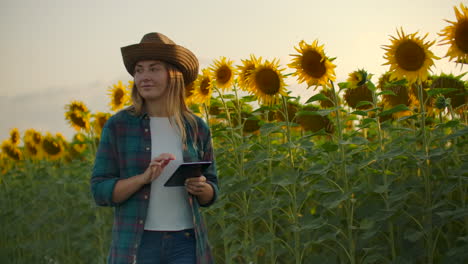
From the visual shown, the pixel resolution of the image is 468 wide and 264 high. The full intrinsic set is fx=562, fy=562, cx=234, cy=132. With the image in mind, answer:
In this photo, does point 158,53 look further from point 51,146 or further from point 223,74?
point 51,146

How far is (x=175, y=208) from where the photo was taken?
2826 mm

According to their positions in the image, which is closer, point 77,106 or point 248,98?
point 248,98

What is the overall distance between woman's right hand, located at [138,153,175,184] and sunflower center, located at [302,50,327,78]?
175 centimetres

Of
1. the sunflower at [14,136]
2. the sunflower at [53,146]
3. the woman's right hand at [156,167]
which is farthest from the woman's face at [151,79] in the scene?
the sunflower at [14,136]

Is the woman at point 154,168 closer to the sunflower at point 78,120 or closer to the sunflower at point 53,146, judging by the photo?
the sunflower at point 78,120

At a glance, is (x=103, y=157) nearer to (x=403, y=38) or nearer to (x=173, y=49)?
(x=173, y=49)

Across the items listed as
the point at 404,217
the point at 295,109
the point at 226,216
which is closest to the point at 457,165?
the point at 404,217

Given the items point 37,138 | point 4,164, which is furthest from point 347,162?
point 4,164

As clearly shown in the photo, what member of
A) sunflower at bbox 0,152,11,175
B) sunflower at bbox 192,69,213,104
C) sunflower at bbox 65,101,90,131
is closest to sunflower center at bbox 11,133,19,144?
sunflower at bbox 0,152,11,175

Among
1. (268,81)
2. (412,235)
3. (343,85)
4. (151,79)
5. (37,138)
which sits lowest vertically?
(412,235)

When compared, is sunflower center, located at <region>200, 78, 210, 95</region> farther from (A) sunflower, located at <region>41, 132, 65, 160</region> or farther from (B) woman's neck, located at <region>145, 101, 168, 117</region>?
(A) sunflower, located at <region>41, 132, 65, 160</region>

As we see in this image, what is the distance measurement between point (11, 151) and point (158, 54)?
7260 mm

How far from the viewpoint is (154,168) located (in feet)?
8.57

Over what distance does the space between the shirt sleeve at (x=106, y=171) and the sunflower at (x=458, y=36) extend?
2.49 meters
